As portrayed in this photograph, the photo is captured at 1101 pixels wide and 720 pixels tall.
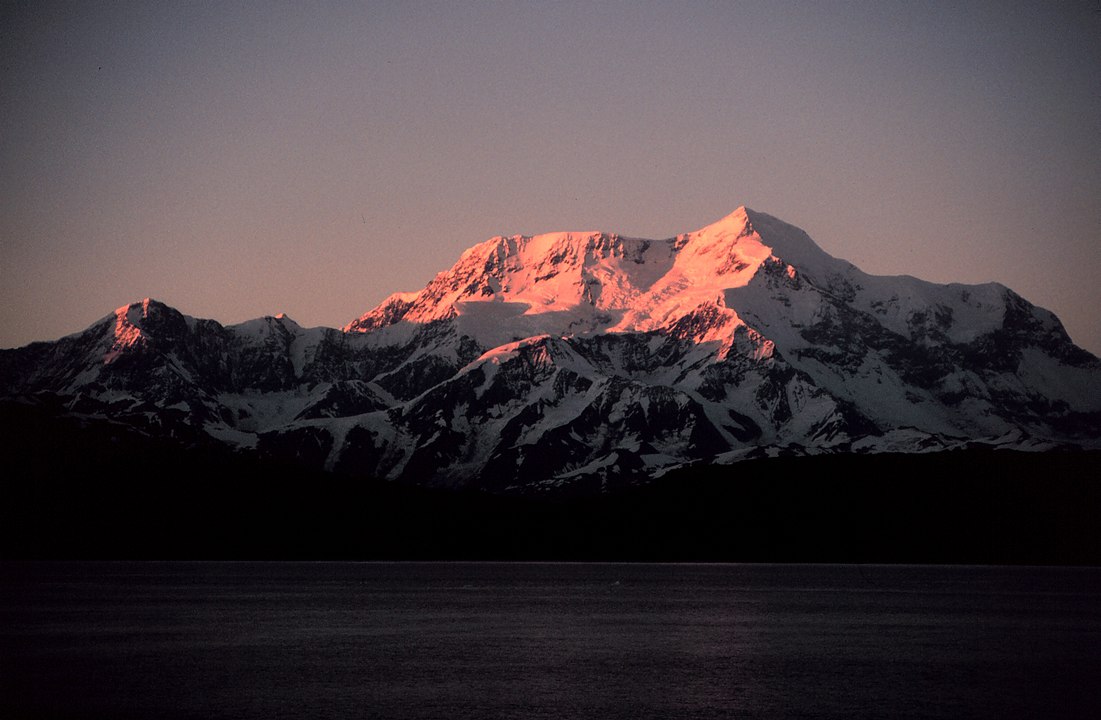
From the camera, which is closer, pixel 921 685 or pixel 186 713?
pixel 186 713

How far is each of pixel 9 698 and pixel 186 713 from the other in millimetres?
13665

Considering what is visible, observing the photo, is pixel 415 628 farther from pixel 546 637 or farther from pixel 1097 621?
pixel 1097 621

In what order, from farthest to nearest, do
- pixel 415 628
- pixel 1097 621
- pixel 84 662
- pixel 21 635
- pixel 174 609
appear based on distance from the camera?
pixel 174 609, pixel 1097 621, pixel 415 628, pixel 21 635, pixel 84 662

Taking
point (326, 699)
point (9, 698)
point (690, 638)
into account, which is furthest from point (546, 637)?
point (9, 698)

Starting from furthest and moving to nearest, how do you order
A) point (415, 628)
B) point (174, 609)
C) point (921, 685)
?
point (174, 609) → point (415, 628) → point (921, 685)

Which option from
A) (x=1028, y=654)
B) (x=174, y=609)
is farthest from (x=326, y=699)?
(x=174, y=609)

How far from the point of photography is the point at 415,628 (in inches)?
6422

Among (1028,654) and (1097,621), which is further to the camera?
(1097,621)

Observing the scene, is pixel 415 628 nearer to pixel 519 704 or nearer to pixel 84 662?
pixel 84 662

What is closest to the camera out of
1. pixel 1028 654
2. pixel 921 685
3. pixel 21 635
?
pixel 921 685

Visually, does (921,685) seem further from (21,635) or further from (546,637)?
(21,635)

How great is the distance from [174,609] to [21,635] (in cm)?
4702

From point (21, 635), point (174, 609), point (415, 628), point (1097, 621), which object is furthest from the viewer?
point (174, 609)

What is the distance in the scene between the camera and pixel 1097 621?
174125mm
